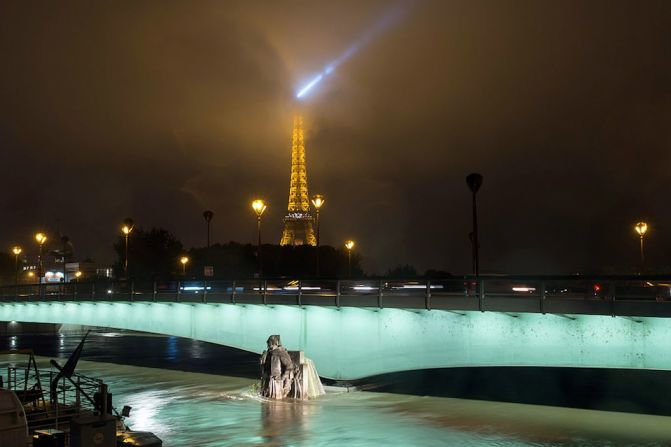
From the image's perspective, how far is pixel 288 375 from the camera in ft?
109

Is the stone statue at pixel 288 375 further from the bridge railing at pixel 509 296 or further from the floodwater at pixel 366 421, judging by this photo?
the bridge railing at pixel 509 296

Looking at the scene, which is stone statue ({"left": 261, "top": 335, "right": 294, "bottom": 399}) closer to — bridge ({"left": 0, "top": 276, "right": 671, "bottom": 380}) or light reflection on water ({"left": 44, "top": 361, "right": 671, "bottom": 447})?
light reflection on water ({"left": 44, "top": 361, "right": 671, "bottom": 447})

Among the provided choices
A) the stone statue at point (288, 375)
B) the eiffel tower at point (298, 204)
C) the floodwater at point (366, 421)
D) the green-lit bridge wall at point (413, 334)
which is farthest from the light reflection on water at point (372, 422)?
the eiffel tower at point (298, 204)

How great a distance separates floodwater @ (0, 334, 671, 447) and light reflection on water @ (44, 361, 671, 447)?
35 mm

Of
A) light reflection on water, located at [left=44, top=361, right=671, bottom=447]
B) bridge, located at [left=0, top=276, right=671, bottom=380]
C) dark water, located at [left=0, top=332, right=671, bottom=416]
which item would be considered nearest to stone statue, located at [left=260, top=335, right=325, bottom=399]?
light reflection on water, located at [left=44, top=361, right=671, bottom=447]

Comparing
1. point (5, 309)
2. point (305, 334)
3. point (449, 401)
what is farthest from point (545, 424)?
point (5, 309)

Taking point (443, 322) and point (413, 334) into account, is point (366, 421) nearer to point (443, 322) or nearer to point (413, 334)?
point (413, 334)

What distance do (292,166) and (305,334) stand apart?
396 ft

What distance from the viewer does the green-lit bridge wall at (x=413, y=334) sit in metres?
25.1

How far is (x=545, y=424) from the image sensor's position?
27.6 metres

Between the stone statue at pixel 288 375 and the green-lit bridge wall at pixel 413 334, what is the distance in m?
1.72

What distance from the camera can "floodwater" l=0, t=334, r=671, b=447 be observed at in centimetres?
2447

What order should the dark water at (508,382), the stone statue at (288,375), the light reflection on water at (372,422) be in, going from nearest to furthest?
the light reflection on water at (372,422), the stone statue at (288,375), the dark water at (508,382)

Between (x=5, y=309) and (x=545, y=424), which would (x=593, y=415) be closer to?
(x=545, y=424)
